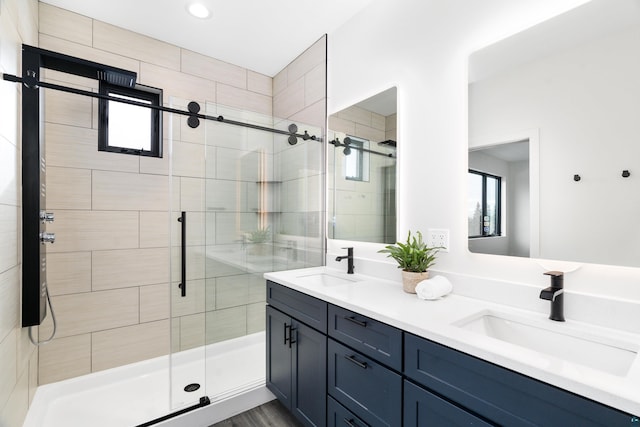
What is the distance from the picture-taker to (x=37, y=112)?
5.36ft

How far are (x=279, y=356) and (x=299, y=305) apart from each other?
420 millimetres

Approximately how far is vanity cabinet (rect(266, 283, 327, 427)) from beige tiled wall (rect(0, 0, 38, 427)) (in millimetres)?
1228

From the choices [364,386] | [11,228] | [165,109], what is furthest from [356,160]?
[11,228]

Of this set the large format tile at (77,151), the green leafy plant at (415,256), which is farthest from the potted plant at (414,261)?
the large format tile at (77,151)

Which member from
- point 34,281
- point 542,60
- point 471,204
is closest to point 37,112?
point 34,281

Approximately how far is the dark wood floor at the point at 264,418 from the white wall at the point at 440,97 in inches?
43.5

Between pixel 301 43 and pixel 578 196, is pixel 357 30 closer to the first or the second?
pixel 301 43

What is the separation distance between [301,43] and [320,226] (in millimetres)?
1478

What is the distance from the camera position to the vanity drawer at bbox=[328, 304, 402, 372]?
116 centimetres

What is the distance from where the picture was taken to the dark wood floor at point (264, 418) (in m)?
1.85

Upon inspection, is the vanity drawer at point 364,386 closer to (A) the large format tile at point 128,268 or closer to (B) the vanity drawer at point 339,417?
(B) the vanity drawer at point 339,417

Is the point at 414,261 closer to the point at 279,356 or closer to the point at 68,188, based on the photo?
the point at 279,356

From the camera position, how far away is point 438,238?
1.60 m

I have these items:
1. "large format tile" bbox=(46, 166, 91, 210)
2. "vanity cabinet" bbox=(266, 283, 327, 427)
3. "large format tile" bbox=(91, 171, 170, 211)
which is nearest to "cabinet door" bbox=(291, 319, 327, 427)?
"vanity cabinet" bbox=(266, 283, 327, 427)
